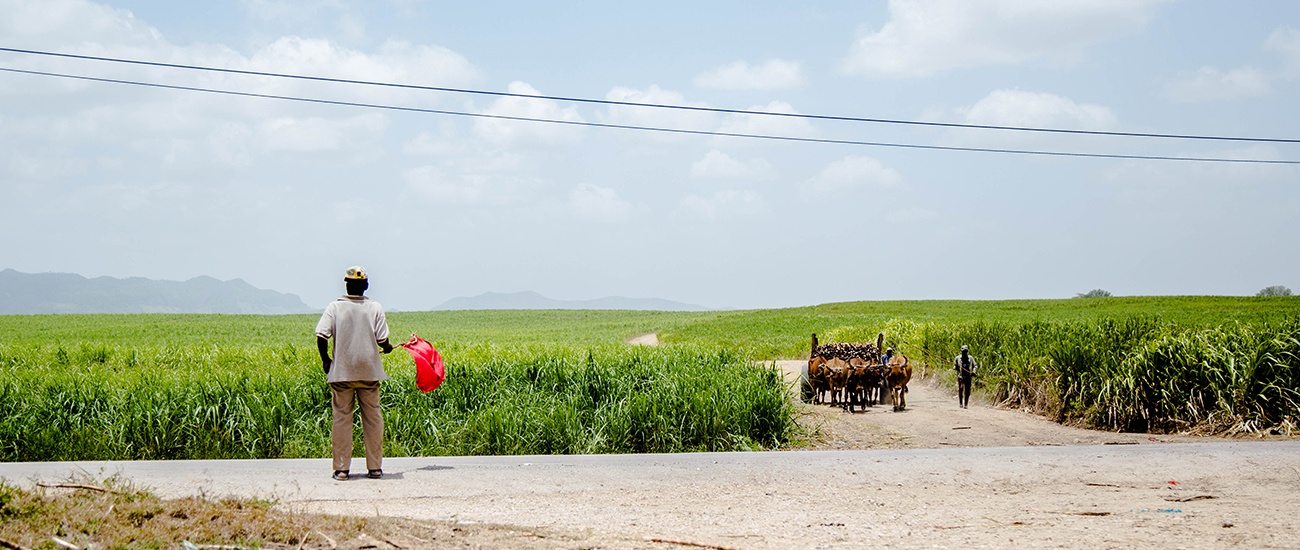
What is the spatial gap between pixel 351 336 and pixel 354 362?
23 centimetres

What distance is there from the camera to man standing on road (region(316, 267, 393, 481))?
907 centimetres

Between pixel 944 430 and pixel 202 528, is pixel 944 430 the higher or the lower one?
the lower one

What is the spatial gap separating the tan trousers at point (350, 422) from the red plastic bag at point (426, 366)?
477 mm

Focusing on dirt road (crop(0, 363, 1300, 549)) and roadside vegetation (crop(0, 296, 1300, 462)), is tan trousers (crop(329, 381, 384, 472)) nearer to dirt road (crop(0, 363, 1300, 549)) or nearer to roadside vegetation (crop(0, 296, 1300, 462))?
dirt road (crop(0, 363, 1300, 549))

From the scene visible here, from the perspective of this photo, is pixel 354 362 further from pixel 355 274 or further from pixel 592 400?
pixel 592 400

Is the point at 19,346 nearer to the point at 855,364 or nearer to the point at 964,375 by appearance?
the point at 855,364

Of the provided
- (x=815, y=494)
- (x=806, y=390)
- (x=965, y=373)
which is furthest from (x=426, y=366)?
(x=965, y=373)

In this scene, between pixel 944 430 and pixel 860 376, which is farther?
pixel 860 376

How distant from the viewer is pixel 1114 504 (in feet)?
28.0

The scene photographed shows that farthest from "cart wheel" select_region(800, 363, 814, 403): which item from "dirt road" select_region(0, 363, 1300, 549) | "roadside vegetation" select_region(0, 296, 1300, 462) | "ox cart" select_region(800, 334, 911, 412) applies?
"dirt road" select_region(0, 363, 1300, 549)

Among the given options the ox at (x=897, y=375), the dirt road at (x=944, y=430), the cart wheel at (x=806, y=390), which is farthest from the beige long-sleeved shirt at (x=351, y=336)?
the cart wheel at (x=806, y=390)

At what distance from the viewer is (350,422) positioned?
30.2 ft

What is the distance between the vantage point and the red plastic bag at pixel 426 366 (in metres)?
9.65

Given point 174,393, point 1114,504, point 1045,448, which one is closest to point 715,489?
point 1114,504
